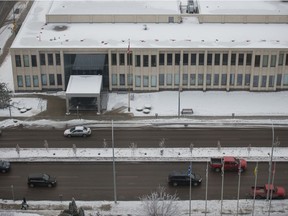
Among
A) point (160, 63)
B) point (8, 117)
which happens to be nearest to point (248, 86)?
point (160, 63)

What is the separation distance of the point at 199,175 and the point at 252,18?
2055 inches

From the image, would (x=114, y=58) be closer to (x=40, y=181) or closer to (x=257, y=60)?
(x=257, y=60)

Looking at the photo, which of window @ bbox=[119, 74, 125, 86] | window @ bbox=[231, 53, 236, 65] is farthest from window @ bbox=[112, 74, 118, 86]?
window @ bbox=[231, 53, 236, 65]

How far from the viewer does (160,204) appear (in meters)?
78.9

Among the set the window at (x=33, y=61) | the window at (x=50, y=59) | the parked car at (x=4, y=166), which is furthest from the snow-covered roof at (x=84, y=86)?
the parked car at (x=4, y=166)

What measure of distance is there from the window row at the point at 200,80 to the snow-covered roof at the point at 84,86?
5.03 meters

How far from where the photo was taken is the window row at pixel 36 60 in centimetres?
11456

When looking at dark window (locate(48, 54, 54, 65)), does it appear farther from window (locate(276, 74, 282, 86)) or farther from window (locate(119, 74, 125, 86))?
window (locate(276, 74, 282, 86))

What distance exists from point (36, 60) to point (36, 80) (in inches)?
161

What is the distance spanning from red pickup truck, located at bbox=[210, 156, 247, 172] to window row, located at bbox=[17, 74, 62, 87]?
39939mm

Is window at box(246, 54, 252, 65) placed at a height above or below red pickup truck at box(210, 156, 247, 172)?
above

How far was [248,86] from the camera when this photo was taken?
11612cm

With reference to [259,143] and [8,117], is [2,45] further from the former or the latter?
[259,143]

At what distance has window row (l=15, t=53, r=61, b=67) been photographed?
115 m
